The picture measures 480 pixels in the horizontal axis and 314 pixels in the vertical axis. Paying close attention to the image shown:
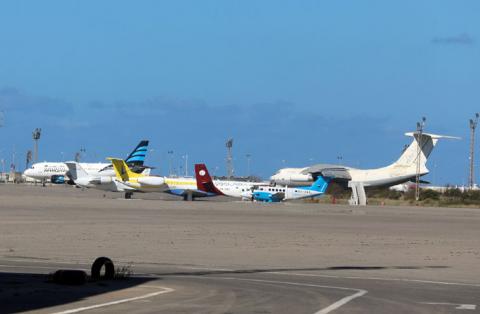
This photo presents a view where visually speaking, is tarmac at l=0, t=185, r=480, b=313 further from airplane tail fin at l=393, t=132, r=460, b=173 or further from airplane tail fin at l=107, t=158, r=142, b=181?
airplane tail fin at l=393, t=132, r=460, b=173

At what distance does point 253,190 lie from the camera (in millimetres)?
117812

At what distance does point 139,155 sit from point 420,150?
40.1 meters

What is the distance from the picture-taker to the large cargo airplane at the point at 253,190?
115m

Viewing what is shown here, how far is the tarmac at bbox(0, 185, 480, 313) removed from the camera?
56.7 feet

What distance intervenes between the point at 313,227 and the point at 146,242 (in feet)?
55.4

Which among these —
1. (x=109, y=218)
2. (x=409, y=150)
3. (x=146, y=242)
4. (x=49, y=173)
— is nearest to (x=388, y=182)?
(x=409, y=150)

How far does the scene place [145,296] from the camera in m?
18.1

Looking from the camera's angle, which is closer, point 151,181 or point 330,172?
point 151,181

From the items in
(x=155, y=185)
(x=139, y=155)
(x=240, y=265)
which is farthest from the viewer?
(x=139, y=155)

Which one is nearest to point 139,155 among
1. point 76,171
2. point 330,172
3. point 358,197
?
point 76,171

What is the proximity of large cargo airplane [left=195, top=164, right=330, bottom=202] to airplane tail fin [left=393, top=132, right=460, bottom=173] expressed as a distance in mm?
23747

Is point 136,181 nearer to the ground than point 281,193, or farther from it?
farther from it

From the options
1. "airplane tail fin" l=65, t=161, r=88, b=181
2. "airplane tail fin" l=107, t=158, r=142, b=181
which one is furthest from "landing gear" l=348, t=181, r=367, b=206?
"airplane tail fin" l=65, t=161, r=88, b=181

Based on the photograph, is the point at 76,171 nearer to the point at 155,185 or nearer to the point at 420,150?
the point at 155,185
